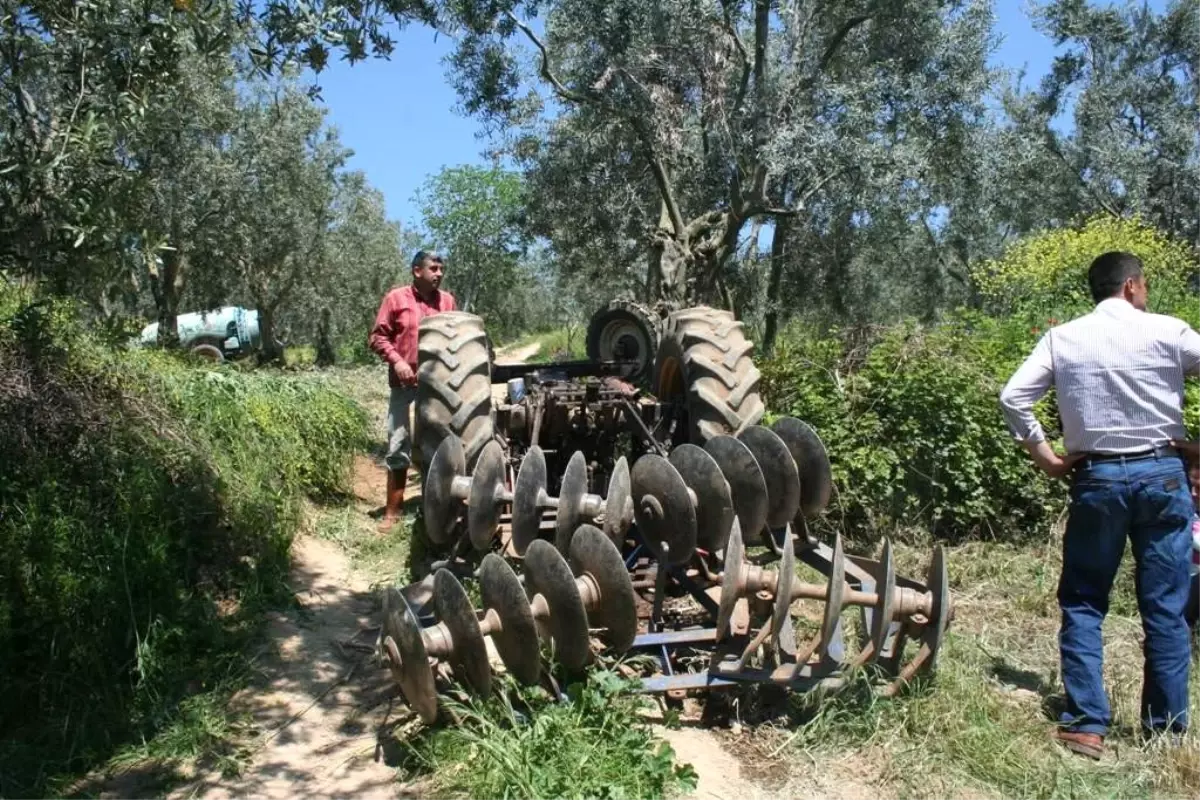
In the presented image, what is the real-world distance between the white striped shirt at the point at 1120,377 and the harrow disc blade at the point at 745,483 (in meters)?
1.07

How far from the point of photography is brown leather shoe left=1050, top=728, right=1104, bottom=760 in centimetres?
346

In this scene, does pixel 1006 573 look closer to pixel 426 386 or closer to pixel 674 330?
pixel 674 330

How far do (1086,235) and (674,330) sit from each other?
940cm

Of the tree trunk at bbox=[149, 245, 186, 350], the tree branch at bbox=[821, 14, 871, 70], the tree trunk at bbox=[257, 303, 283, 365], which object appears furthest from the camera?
the tree trunk at bbox=[257, 303, 283, 365]

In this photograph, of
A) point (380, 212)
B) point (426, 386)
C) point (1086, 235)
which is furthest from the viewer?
point (380, 212)

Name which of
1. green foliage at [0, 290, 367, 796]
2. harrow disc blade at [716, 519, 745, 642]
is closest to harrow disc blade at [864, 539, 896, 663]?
harrow disc blade at [716, 519, 745, 642]

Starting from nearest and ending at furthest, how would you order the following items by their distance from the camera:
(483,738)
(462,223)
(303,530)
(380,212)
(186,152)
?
(483,738), (303,530), (186,152), (380,212), (462,223)

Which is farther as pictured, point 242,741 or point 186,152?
point 186,152

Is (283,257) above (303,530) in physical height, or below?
above

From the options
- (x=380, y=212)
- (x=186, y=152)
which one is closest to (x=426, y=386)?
(x=186, y=152)

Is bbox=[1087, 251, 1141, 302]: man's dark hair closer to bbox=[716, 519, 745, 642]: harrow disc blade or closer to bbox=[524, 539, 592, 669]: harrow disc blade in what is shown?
bbox=[716, 519, 745, 642]: harrow disc blade

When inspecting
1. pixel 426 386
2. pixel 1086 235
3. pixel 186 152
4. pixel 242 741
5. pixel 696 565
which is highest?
pixel 186 152

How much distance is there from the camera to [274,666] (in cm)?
434

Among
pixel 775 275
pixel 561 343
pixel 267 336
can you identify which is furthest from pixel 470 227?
pixel 775 275
